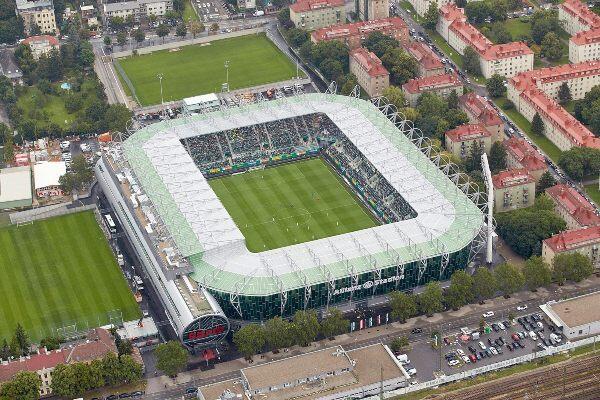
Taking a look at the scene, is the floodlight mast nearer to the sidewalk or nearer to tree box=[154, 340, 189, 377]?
the sidewalk

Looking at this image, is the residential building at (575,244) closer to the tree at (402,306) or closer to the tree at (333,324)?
the tree at (402,306)

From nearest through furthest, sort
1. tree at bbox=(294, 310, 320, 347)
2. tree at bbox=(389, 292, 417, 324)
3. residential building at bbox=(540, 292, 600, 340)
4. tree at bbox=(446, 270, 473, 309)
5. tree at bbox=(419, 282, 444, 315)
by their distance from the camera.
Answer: tree at bbox=(294, 310, 320, 347), residential building at bbox=(540, 292, 600, 340), tree at bbox=(389, 292, 417, 324), tree at bbox=(419, 282, 444, 315), tree at bbox=(446, 270, 473, 309)

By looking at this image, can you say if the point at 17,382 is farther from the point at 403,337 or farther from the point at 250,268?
the point at 403,337

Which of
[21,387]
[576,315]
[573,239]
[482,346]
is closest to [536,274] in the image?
[573,239]

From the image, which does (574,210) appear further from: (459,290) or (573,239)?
(459,290)

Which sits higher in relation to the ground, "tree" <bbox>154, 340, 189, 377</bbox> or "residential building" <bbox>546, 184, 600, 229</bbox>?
"residential building" <bbox>546, 184, 600, 229</bbox>

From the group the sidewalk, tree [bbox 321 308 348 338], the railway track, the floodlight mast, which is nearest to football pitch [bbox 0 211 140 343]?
the sidewalk

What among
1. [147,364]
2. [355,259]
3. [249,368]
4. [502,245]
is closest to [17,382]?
[147,364]
